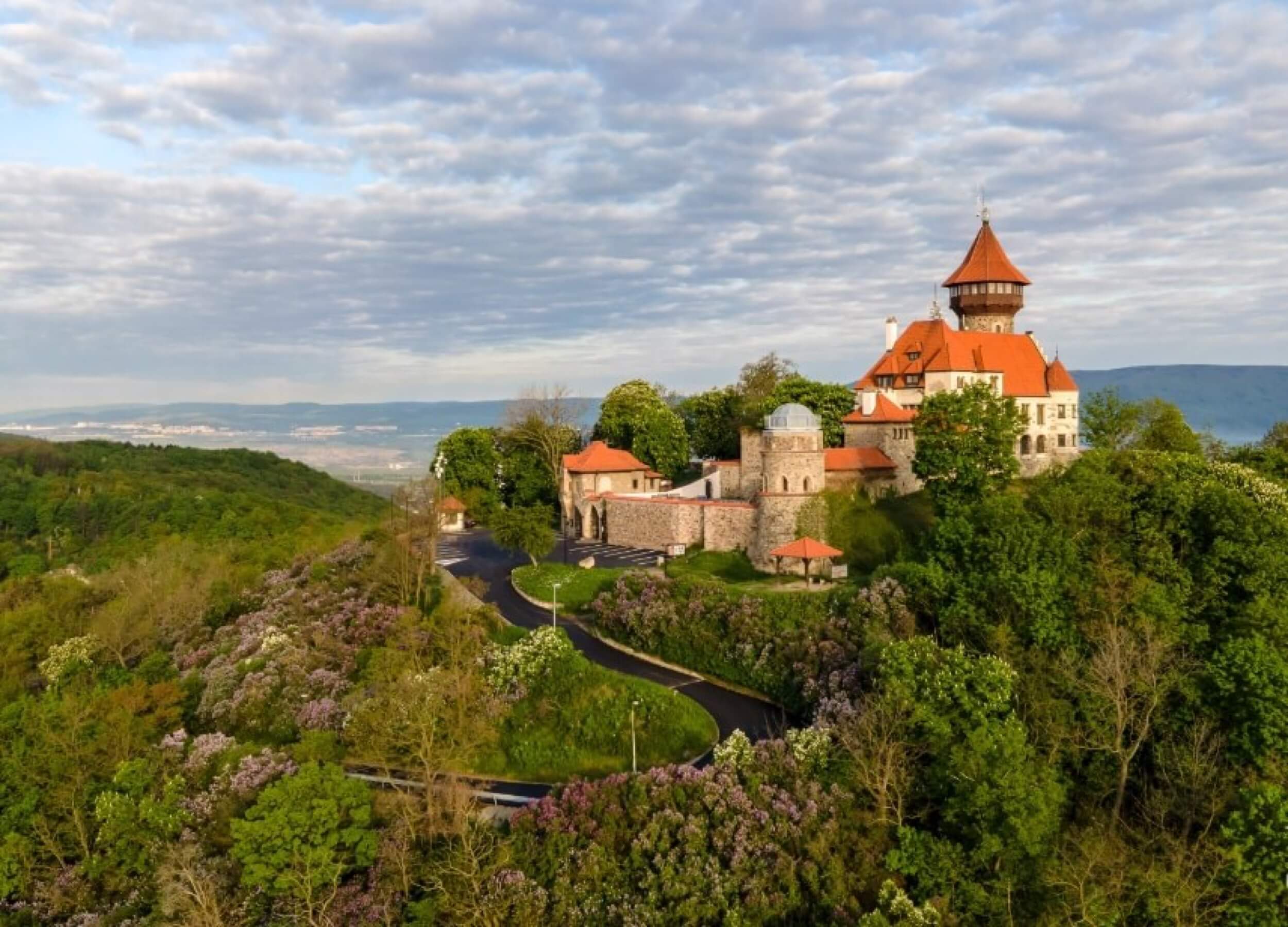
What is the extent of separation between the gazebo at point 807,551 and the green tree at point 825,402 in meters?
16.4

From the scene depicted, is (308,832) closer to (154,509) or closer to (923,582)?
(923,582)

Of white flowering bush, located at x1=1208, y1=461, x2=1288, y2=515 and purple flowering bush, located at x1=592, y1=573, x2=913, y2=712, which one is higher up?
white flowering bush, located at x1=1208, y1=461, x2=1288, y2=515

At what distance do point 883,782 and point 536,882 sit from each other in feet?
30.0

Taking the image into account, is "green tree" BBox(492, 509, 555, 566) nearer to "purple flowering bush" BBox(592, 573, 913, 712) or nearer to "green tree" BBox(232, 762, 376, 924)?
"purple flowering bush" BBox(592, 573, 913, 712)

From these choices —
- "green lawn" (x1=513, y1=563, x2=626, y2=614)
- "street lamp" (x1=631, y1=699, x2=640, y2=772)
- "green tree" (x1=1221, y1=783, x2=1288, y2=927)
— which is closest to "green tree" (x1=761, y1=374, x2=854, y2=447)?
"green lawn" (x1=513, y1=563, x2=626, y2=614)

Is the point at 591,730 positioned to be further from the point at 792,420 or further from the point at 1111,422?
the point at 1111,422

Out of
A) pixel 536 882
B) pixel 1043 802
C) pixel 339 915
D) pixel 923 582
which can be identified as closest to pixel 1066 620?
pixel 923 582

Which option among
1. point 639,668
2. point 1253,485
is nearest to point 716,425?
point 639,668

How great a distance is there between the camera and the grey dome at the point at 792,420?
42.4m

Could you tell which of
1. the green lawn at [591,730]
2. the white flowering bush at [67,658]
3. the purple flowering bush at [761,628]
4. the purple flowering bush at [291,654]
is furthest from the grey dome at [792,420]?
the white flowering bush at [67,658]

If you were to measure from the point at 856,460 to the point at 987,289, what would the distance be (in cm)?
1794

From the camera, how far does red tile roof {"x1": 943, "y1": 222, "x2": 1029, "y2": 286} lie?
55.1 m

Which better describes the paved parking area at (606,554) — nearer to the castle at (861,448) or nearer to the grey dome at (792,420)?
the castle at (861,448)

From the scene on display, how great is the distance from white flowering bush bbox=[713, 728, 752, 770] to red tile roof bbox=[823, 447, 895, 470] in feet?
71.6
